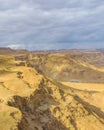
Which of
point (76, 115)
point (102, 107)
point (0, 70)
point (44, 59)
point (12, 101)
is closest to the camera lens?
point (12, 101)

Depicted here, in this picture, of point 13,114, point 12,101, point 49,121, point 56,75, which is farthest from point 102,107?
point 56,75

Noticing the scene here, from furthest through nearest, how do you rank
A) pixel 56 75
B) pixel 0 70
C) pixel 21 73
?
pixel 56 75
pixel 0 70
pixel 21 73

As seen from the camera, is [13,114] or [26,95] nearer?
[13,114]

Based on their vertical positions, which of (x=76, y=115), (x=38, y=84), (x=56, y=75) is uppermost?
(x=38, y=84)

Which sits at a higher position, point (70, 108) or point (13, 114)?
point (13, 114)

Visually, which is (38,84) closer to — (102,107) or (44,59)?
(102,107)

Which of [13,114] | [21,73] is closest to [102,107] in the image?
[21,73]

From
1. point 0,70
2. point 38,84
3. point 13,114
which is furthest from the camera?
point 0,70

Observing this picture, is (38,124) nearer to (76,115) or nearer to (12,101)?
(12,101)

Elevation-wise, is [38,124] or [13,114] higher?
[13,114]
